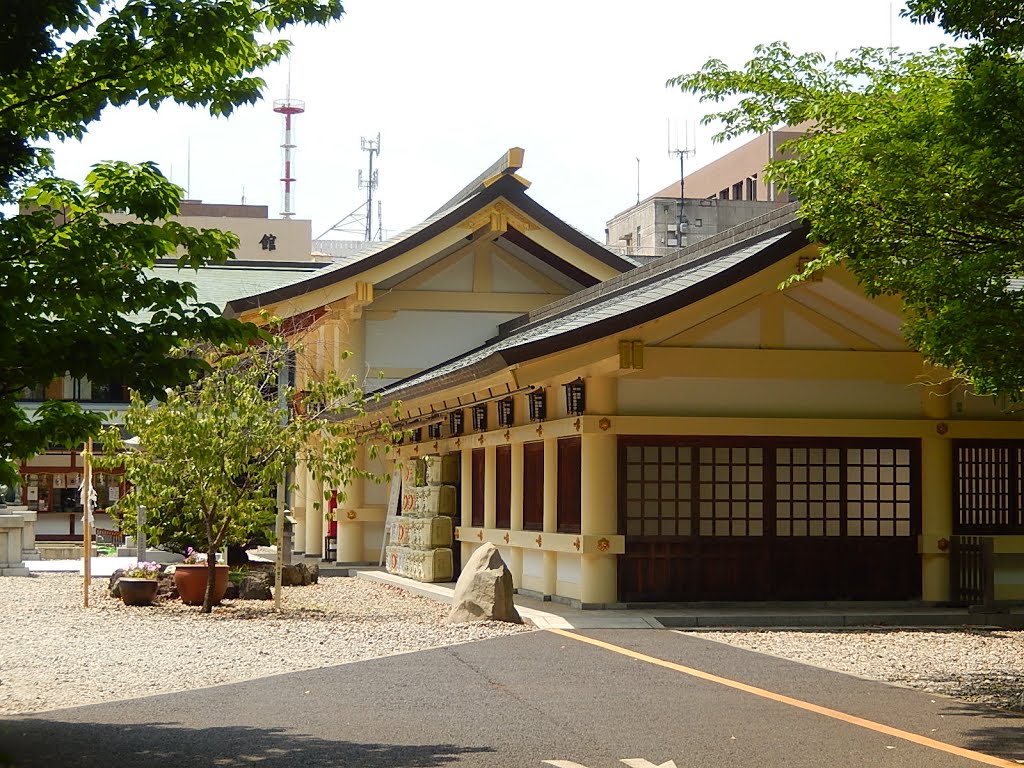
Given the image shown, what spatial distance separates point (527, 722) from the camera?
31.1 ft

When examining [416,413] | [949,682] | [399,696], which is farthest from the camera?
[416,413]

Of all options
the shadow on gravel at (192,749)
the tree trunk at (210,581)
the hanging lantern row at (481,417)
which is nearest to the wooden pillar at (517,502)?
the hanging lantern row at (481,417)

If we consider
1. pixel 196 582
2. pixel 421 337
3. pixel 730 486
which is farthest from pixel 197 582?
pixel 421 337

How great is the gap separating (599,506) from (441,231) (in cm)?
1061

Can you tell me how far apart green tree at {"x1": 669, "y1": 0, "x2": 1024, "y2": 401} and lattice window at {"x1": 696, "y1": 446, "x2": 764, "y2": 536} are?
563cm

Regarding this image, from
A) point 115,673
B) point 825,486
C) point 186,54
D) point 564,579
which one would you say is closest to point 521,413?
point 564,579

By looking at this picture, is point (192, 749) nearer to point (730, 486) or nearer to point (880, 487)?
point (730, 486)

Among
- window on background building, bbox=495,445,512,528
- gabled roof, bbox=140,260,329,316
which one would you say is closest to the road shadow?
window on background building, bbox=495,445,512,528

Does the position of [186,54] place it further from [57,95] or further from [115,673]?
[115,673]

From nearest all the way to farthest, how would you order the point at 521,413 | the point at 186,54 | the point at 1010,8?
1. the point at 186,54
2. the point at 1010,8
3. the point at 521,413

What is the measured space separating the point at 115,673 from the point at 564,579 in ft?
24.5

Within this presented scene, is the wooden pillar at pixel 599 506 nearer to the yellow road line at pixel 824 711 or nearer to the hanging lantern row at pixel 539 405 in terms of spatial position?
the hanging lantern row at pixel 539 405

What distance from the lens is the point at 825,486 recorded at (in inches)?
712

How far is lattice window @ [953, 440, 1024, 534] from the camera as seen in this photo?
59.9ft
